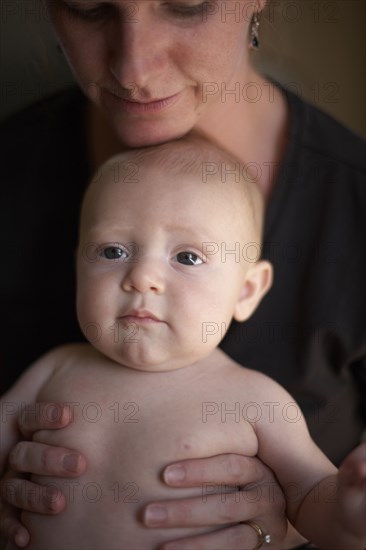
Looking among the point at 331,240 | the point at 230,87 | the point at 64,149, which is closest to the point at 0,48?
the point at 64,149

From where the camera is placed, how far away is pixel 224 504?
1.05 m

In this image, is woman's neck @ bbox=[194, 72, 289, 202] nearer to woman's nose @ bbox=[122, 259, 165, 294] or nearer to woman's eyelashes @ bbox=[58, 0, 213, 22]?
woman's eyelashes @ bbox=[58, 0, 213, 22]

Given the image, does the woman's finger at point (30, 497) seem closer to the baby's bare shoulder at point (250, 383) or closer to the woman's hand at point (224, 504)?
the woman's hand at point (224, 504)

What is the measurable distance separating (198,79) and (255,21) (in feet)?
0.68

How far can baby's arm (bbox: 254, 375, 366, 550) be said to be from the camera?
0.92 metres

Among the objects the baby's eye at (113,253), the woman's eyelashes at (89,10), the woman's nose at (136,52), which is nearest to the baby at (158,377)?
the baby's eye at (113,253)

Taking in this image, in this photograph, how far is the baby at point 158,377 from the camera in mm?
1043

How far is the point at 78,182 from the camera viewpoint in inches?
57.4

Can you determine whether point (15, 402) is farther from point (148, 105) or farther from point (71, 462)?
point (148, 105)

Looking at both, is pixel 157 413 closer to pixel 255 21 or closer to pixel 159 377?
pixel 159 377

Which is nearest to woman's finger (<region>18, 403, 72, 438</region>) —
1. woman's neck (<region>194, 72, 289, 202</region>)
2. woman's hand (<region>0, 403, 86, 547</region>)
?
woman's hand (<region>0, 403, 86, 547</region>)

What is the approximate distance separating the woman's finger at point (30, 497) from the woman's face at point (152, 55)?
58 centimetres

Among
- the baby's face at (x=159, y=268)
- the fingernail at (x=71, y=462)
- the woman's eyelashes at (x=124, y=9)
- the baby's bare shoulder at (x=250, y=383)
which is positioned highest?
the woman's eyelashes at (x=124, y=9)

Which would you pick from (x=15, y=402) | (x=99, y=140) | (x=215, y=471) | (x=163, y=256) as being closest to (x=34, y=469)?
(x=15, y=402)
